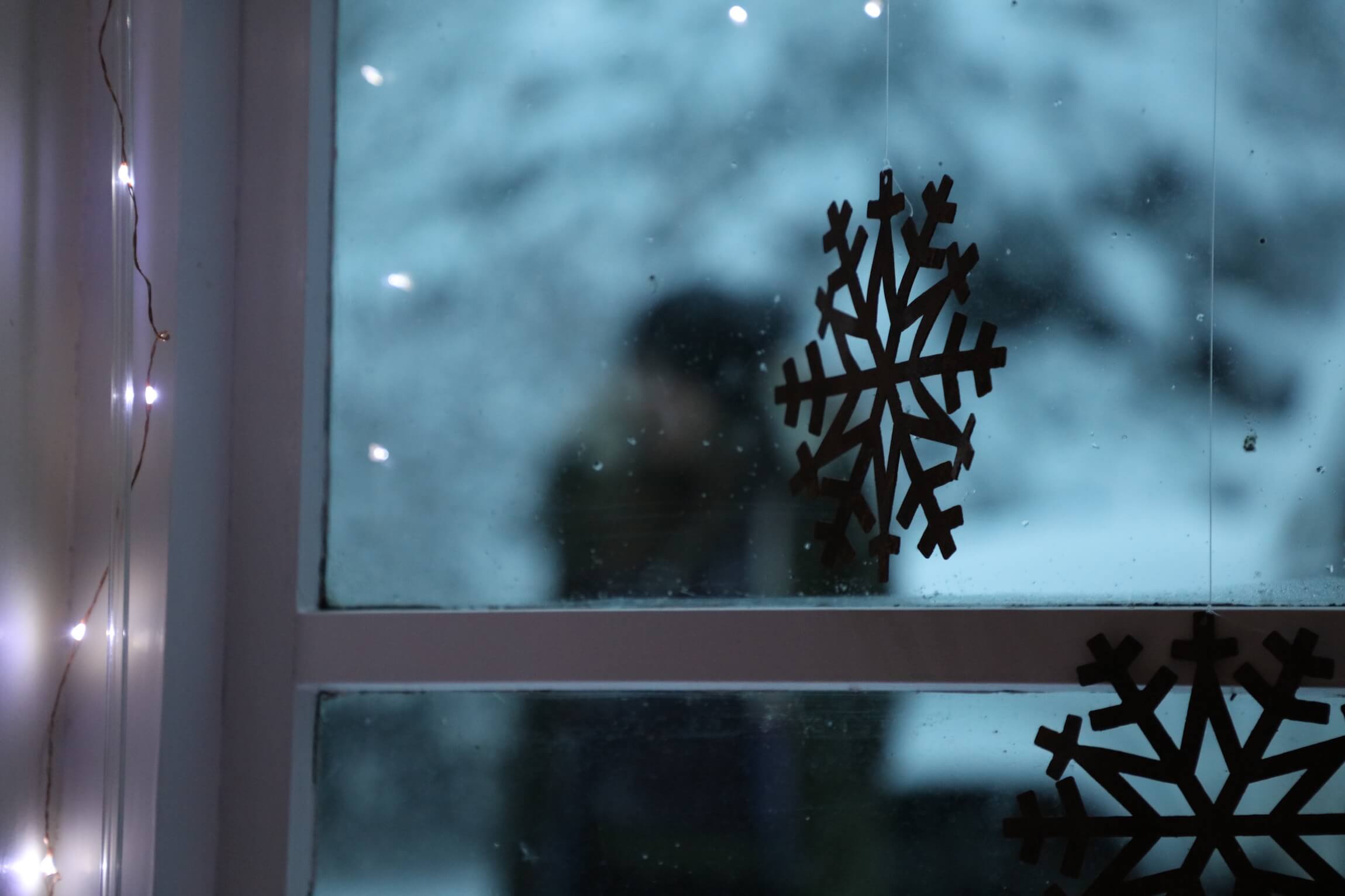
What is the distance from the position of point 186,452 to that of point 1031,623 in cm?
86

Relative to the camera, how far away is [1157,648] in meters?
0.94

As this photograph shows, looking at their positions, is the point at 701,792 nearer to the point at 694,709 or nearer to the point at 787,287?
the point at 694,709

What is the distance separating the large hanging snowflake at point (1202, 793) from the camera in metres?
0.82

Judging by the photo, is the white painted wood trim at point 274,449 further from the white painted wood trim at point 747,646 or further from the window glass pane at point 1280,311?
the window glass pane at point 1280,311

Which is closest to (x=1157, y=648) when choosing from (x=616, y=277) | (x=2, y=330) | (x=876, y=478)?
(x=876, y=478)

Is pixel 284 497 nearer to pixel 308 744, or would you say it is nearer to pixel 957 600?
pixel 308 744

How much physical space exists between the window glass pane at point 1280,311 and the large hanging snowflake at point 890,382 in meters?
0.34

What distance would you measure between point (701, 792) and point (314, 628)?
45 centimetres

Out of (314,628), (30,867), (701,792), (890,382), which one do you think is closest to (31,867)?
(30,867)

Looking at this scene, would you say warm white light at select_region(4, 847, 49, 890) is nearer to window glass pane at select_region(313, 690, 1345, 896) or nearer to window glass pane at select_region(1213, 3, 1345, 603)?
window glass pane at select_region(313, 690, 1345, 896)

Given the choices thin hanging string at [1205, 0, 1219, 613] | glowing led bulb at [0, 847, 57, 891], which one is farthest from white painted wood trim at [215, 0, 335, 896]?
thin hanging string at [1205, 0, 1219, 613]

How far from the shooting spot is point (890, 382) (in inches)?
33.4

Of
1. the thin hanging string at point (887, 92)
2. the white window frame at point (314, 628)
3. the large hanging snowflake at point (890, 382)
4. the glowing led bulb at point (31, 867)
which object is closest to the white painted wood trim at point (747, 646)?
the white window frame at point (314, 628)

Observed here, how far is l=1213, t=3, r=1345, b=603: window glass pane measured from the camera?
986 mm
